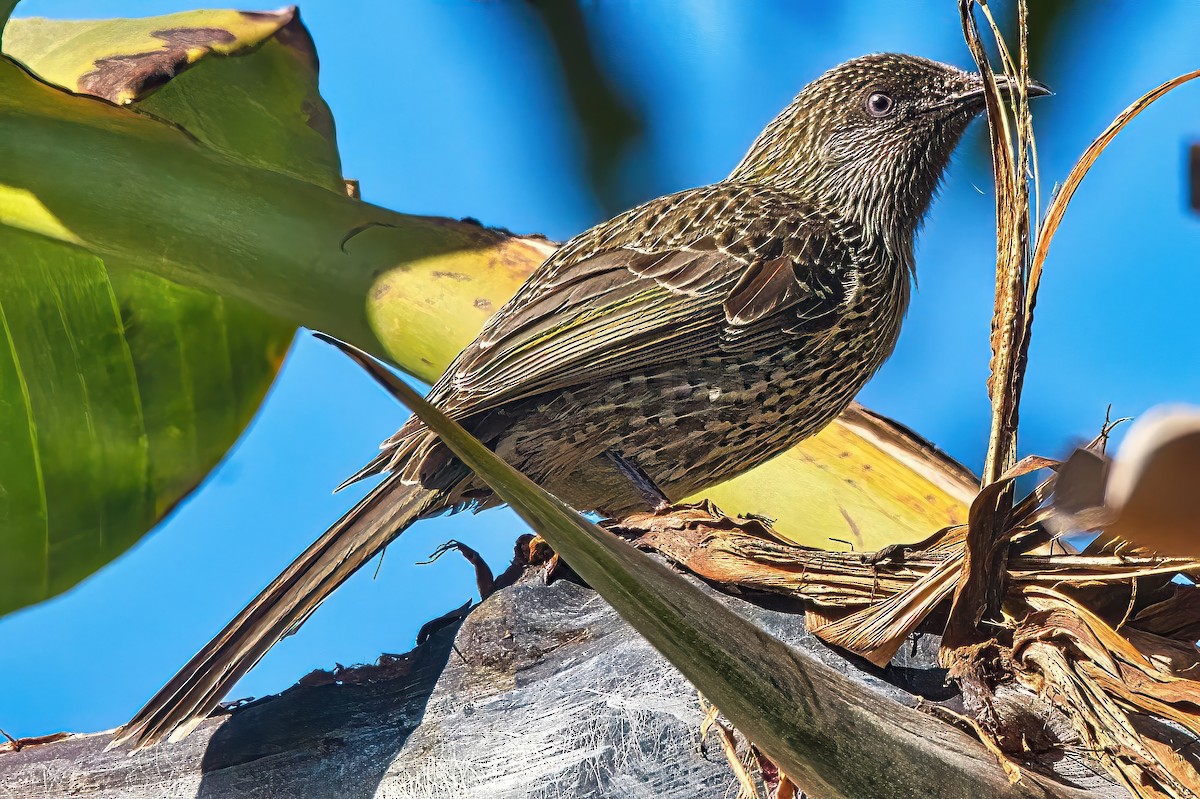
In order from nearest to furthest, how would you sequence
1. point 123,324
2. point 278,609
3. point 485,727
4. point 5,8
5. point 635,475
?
point 485,727
point 278,609
point 635,475
point 5,8
point 123,324

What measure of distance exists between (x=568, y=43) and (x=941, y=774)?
7.83 feet

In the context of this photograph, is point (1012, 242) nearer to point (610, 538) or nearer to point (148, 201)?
point (610, 538)

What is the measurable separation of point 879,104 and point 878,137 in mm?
108

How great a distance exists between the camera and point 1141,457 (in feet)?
1.26

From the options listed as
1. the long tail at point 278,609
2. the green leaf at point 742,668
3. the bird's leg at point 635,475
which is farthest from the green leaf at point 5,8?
the green leaf at point 742,668

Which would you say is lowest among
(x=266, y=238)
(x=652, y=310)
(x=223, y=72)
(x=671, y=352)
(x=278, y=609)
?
(x=278, y=609)

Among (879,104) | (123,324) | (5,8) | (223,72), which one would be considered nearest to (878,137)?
(879,104)

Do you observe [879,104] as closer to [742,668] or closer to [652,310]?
[652,310]

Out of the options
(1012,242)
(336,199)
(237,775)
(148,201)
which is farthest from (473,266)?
(1012,242)

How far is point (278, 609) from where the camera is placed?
206 centimetres

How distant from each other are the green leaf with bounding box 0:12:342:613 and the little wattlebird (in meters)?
0.82

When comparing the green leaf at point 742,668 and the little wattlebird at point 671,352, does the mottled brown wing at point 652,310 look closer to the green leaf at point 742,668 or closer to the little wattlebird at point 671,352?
the little wattlebird at point 671,352

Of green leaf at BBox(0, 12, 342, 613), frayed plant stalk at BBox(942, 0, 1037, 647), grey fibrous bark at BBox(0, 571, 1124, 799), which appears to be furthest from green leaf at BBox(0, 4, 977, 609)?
frayed plant stalk at BBox(942, 0, 1037, 647)

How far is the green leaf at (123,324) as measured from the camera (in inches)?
108
